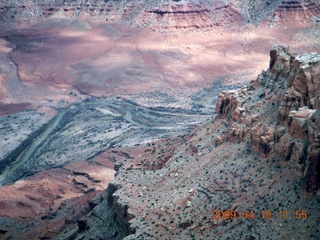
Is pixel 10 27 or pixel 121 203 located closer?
pixel 121 203

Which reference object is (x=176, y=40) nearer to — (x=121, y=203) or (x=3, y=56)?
(x=3, y=56)

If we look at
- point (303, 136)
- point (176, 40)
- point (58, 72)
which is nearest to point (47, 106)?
point (58, 72)

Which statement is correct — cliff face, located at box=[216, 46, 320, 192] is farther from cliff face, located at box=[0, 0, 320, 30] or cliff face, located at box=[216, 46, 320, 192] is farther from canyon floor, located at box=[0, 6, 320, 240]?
cliff face, located at box=[0, 0, 320, 30]

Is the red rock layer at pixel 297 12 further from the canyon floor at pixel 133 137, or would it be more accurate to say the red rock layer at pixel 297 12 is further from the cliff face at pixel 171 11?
the canyon floor at pixel 133 137

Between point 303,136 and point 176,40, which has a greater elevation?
point 303,136
